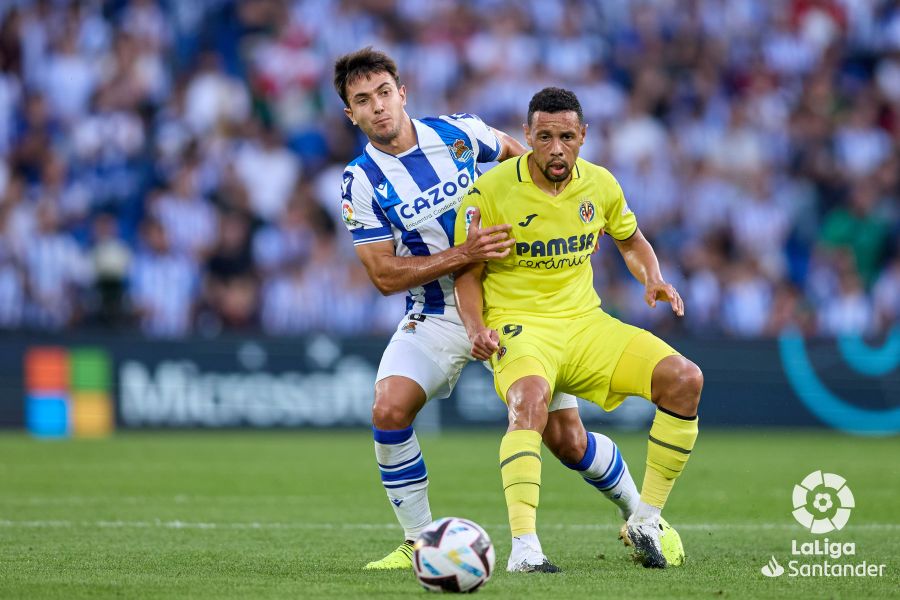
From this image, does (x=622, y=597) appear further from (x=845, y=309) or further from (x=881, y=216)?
(x=881, y=216)

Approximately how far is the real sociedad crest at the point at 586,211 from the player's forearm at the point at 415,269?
0.69m

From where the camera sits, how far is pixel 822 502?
9797mm

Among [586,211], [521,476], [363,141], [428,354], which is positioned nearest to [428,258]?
[428,354]

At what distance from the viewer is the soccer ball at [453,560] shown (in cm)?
607

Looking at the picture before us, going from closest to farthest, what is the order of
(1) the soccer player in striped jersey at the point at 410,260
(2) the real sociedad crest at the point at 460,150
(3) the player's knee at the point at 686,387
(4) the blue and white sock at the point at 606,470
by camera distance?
(3) the player's knee at the point at 686,387 → (1) the soccer player in striped jersey at the point at 410,260 → (4) the blue and white sock at the point at 606,470 → (2) the real sociedad crest at the point at 460,150

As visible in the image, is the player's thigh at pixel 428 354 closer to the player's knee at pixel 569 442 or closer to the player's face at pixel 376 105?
the player's knee at pixel 569 442

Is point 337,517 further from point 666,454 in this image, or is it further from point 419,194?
point 666,454

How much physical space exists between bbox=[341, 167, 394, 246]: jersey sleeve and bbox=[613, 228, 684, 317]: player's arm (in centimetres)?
133

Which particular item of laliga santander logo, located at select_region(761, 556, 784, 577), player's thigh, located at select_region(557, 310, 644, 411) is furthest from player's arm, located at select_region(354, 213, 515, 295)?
laliga santander logo, located at select_region(761, 556, 784, 577)

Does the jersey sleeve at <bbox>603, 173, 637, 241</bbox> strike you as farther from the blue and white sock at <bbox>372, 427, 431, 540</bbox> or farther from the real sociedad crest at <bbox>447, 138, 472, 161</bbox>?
the blue and white sock at <bbox>372, 427, 431, 540</bbox>

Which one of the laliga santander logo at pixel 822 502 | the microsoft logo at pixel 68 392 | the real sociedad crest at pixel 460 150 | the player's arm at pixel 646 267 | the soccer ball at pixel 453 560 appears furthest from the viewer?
the microsoft logo at pixel 68 392

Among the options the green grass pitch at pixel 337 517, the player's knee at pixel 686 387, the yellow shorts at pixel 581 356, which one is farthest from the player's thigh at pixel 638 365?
the green grass pitch at pixel 337 517

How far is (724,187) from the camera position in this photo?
64.3ft

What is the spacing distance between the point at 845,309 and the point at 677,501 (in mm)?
8609
